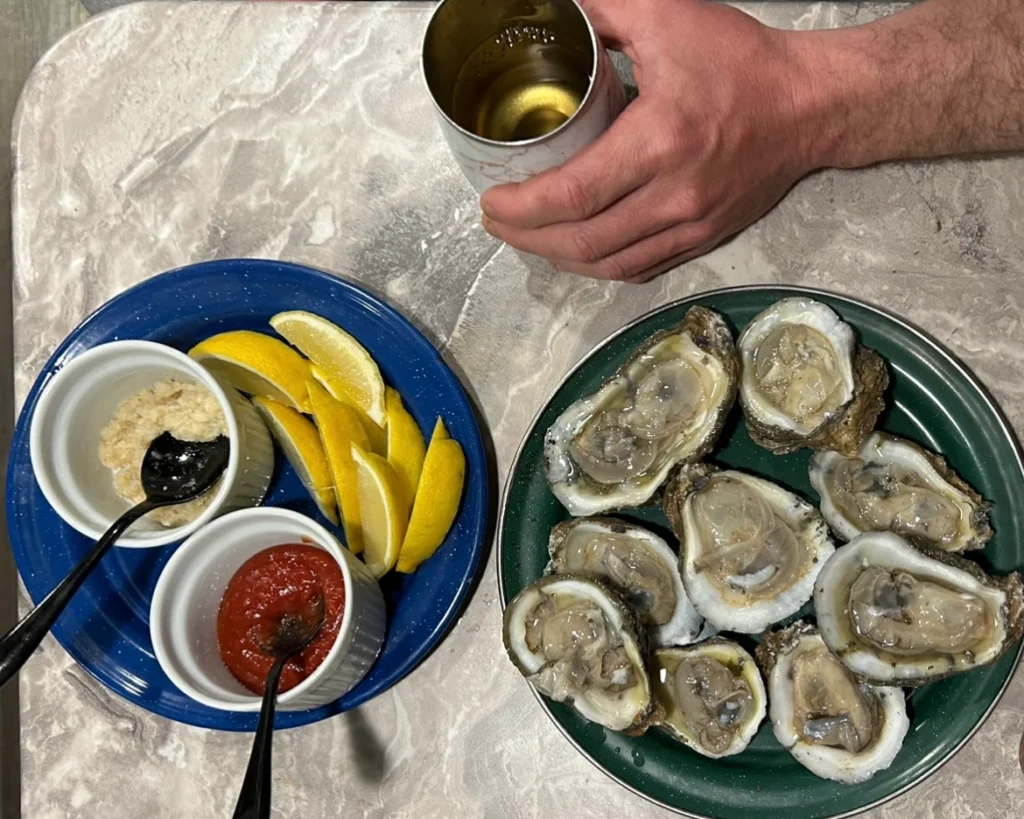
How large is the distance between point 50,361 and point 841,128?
915mm

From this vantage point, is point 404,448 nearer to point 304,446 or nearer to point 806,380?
point 304,446

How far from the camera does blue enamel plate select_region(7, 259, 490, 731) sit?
0.99 meters

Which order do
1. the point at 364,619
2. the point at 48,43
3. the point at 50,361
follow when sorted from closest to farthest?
1. the point at 364,619
2. the point at 50,361
3. the point at 48,43

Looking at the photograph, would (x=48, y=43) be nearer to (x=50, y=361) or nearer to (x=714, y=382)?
(x=50, y=361)

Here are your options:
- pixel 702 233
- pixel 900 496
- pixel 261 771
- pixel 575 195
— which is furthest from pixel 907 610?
pixel 261 771

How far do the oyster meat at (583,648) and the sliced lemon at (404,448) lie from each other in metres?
0.17

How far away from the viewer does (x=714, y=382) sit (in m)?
0.99

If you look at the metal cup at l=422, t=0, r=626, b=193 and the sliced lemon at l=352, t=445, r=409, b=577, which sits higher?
the metal cup at l=422, t=0, r=626, b=193

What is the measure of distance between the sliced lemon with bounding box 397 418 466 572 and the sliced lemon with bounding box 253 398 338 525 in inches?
4.4

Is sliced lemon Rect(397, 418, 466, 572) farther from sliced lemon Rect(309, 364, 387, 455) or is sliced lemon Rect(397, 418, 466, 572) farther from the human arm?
the human arm

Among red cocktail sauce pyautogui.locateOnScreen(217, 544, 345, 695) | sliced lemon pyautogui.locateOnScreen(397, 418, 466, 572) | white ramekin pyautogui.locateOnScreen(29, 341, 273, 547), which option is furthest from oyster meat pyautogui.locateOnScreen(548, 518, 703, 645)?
white ramekin pyautogui.locateOnScreen(29, 341, 273, 547)

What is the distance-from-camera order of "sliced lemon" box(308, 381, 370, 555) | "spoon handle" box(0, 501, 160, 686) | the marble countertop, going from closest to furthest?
"spoon handle" box(0, 501, 160, 686), "sliced lemon" box(308, 381, 370, 555), the marble countertop

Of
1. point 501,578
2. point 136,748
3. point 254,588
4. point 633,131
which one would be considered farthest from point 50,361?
point 633,131

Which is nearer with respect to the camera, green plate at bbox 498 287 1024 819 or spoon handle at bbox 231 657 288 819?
spoon handle at bbox 231 657 288 819
